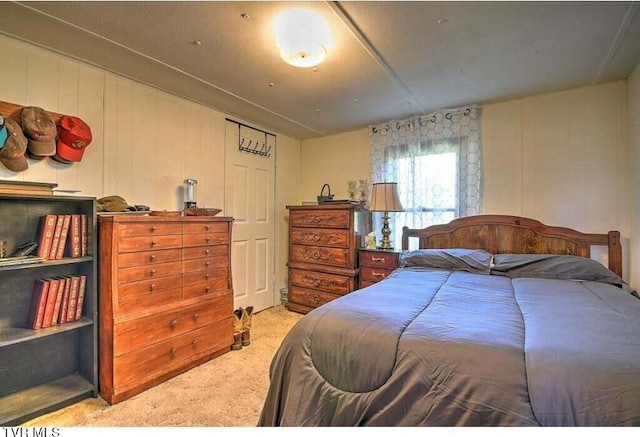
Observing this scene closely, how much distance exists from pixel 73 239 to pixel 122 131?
40.5 inches

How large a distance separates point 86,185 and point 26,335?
3.61 ft

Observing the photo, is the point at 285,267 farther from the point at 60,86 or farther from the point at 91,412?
the point at 60,86

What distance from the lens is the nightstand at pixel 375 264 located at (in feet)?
10.8

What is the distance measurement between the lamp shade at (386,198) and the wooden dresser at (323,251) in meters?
0.24

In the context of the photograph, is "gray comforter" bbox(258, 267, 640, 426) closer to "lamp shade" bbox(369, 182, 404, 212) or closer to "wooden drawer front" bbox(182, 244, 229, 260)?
"wooden drawer front" bbox(182, 244, 229, 260)

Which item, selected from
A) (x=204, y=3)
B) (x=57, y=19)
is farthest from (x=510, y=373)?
(x=57, y=19)

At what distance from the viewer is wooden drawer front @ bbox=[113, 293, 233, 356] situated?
2.05 meters

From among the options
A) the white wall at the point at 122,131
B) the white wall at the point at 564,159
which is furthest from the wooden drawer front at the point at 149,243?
the white wall at the point at 564,159

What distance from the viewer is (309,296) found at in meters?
3.81

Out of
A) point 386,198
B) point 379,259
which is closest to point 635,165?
point 386,198

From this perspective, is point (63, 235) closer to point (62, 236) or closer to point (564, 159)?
point (62, 236)

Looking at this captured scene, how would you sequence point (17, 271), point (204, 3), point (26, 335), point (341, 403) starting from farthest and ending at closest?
point (17, 271) → point (26, 335) → point (204, 3) → point (341, 403)

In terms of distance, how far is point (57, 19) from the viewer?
1851 millimetres

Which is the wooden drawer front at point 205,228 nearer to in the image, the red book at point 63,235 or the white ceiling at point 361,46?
the red book at point 63,235
